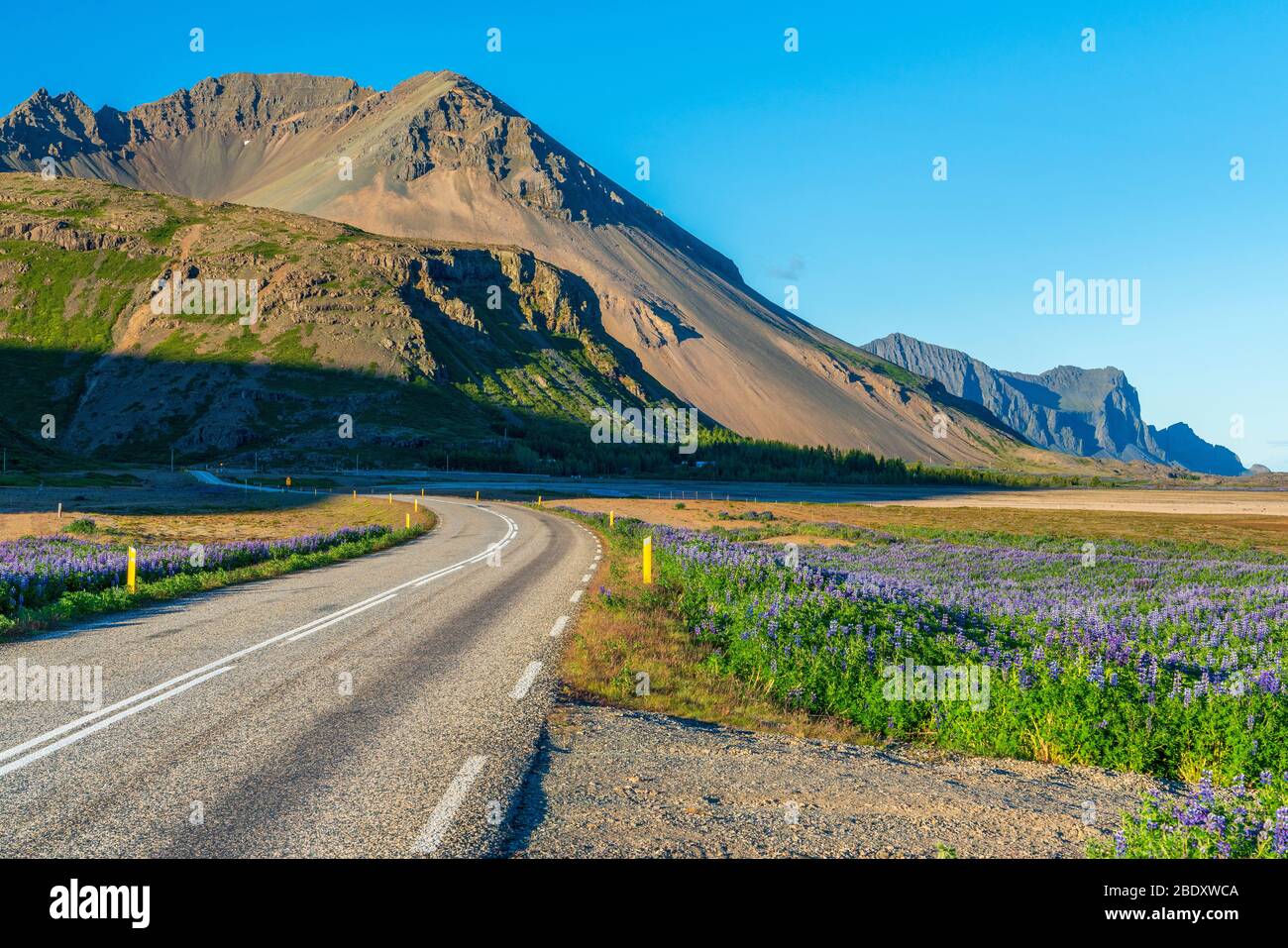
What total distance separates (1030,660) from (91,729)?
11.0 meters

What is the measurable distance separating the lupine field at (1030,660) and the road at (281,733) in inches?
140

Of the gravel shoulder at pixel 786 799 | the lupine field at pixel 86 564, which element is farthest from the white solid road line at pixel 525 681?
the lupine field at pixel 86 564

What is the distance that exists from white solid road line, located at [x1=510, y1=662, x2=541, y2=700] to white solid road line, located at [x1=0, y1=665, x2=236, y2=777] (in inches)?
160

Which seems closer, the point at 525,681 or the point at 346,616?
the point at 525,681

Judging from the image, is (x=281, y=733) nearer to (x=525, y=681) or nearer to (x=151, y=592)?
(x=525, y=681)

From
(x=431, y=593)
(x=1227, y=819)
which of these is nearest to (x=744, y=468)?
(x=431, y=593)

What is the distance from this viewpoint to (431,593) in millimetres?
20688

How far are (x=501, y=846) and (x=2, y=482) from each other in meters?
94.8

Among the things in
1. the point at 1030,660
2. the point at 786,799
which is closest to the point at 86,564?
the point at 786,799

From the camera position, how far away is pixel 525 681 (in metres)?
11.5

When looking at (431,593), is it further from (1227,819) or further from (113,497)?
(113,497)

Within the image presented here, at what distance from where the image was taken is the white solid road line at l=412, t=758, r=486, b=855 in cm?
597

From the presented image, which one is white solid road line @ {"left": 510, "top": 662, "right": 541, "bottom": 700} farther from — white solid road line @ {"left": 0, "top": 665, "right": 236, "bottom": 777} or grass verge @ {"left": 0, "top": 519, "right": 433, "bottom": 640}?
grass verge @ {"left": 0, "top": 519, "right": 433, "bottom": 640}

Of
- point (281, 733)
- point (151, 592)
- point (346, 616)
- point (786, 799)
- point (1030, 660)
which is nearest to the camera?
point (786, 799)
